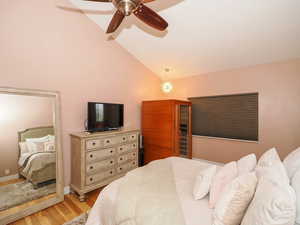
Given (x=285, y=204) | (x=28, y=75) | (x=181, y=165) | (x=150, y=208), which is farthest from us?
(x=28, y=75)

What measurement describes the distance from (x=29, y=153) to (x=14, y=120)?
0.48 m

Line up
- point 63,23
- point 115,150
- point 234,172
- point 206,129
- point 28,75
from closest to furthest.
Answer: point 234,172 → point 28,75 → point 63,23 → point 115,150 → point 206,129

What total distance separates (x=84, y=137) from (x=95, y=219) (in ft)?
3.79

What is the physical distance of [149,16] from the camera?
5.03 feet

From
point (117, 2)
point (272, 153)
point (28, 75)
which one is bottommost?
point (272, 153)

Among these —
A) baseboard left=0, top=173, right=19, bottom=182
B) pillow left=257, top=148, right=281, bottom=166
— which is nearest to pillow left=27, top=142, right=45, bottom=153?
baseboard left=0, top=173, right=19, bottom=182

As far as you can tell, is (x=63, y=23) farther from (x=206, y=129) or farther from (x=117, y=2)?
(x=206, y=129)

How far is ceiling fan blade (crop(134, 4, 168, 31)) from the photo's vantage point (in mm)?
1450

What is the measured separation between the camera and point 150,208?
44.7 inches

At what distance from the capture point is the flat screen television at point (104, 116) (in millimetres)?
2631

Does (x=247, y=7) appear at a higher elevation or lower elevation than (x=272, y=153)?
higher

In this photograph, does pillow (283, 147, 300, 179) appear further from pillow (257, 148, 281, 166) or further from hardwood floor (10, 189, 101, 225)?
hardwood floor (10, 189, 101, 225)

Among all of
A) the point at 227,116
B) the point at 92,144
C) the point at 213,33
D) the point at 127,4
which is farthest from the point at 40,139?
the point at 227,116

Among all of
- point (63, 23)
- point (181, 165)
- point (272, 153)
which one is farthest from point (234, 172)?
point (63, 23)
